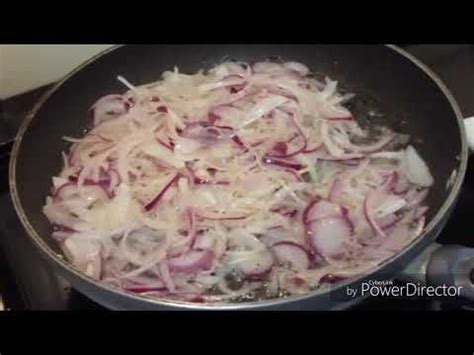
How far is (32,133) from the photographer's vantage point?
0.95m

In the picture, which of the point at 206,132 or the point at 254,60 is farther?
the point at 254,60

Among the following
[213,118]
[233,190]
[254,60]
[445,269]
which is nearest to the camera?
[445,269]

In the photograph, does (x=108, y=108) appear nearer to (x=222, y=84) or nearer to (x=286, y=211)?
(x=222, y=84)

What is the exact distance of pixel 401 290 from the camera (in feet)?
2.69

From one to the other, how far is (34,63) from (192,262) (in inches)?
20.1

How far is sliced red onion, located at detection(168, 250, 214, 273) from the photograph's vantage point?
0.82m

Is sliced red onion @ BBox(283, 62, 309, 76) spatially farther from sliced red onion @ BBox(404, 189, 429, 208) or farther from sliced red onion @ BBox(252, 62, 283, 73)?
sliced red onion @ BBox(404, 189, 429, 208)

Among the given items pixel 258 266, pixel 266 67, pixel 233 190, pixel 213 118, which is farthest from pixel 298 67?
pixel 258 266

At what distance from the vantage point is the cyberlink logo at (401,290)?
2.41ft
